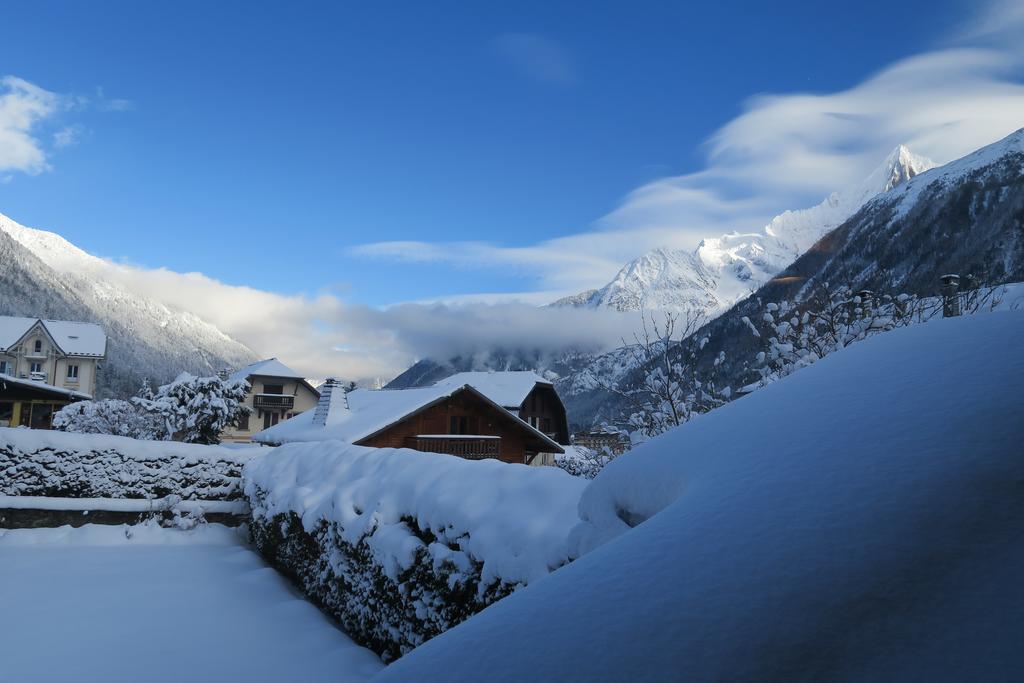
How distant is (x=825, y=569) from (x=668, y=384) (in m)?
8.37

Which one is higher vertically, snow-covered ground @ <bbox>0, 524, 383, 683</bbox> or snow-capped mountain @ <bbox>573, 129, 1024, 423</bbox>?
snow-capped mountain @ <bbox>573, 129, 1024, 423</bbox>

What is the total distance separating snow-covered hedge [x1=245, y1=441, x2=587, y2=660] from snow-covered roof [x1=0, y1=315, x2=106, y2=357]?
5665cm

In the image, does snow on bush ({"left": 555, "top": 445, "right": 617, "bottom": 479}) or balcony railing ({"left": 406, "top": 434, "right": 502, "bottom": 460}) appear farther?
balcony railing ({"left": 406, "top": 434, "right": 502, "bottom": 460})

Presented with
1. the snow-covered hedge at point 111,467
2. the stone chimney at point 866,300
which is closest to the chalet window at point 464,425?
the snow-covered hedge at point 111,467

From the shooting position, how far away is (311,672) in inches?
201

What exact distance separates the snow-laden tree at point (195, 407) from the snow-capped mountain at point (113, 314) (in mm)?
60649

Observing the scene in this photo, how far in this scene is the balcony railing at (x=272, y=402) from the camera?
5181 centimetres

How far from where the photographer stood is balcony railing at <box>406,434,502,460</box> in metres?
22.5

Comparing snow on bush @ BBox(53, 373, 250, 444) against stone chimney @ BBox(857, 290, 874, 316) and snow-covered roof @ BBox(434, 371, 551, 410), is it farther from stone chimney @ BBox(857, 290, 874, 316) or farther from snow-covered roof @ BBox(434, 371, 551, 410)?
stone chimney @ BBox(857, 290, 874, 316)

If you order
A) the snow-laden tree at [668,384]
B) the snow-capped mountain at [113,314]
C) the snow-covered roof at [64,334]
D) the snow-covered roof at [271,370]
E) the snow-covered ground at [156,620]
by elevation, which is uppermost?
the snow-capped mountain at [113,314]

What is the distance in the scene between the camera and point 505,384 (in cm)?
4456

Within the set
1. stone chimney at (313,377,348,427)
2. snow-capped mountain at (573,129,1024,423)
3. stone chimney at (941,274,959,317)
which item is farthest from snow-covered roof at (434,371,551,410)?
stone chimney at (941,274,959,317)

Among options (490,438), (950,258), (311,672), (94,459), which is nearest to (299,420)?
(490,438)

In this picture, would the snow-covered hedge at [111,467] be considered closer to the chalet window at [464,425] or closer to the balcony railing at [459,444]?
the balcony railing at [459,444]
